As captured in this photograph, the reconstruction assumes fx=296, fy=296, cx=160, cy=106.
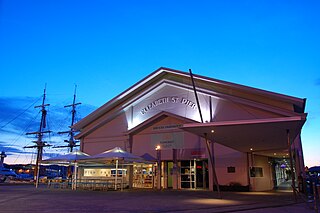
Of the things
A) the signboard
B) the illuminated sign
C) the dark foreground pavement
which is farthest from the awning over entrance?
the illuminated sign

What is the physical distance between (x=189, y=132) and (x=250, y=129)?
6.98 metres

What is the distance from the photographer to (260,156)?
2595 centimetres

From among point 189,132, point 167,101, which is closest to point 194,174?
point 189,132

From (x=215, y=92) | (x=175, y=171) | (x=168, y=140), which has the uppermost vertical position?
(x=215, y=92)

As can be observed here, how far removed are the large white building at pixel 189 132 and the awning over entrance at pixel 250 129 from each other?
0.82 ft

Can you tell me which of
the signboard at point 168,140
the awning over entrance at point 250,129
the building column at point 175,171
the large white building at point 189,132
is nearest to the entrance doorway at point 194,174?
the large white building at point 189,132

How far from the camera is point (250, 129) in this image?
48.5 ft

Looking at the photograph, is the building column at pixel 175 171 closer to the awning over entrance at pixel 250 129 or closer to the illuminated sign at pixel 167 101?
the illuminated sign at pixel 167 101

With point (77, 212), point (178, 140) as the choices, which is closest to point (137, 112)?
point (178, 140)

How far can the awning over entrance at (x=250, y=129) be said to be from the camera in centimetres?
1320

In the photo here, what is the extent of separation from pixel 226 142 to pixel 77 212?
11.5 m

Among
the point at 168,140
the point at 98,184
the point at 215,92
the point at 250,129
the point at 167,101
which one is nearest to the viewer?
the point at 250,129

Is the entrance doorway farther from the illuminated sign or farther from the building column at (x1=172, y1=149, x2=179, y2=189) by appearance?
the illuminated sign

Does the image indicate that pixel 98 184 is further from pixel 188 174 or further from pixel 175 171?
pixel 188 174
